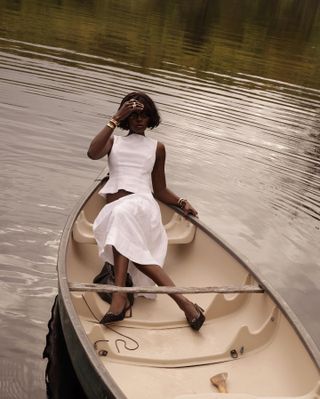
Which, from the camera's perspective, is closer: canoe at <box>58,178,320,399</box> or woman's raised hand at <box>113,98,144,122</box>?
canoe at <box>58,178,320,399</box>

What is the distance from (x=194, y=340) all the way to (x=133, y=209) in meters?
1.41

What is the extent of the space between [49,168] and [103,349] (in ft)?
19.7

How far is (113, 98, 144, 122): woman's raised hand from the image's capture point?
18.5 ft

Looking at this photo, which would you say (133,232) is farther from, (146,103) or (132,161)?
(146,103)

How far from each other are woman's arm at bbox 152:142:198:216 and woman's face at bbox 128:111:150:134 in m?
0.31

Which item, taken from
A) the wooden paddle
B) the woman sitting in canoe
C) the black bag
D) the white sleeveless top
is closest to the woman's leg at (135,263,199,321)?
the woman sitting in canoe

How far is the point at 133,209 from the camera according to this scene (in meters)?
5.54

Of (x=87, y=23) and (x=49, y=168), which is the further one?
(x=87, y=23)

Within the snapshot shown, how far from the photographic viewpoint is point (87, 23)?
2603cm

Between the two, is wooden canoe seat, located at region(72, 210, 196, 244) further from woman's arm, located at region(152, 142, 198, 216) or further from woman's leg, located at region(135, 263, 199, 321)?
woman's leg, located at region(135, 263, 199, 321)

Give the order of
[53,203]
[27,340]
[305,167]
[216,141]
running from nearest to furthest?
[27,340] < [53,203] < [305,167] < [216,141]

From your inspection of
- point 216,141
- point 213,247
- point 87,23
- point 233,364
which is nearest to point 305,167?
point 216,141

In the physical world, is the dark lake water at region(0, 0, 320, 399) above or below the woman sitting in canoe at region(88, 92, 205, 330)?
below

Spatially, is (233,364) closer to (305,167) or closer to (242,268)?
(242,268)
